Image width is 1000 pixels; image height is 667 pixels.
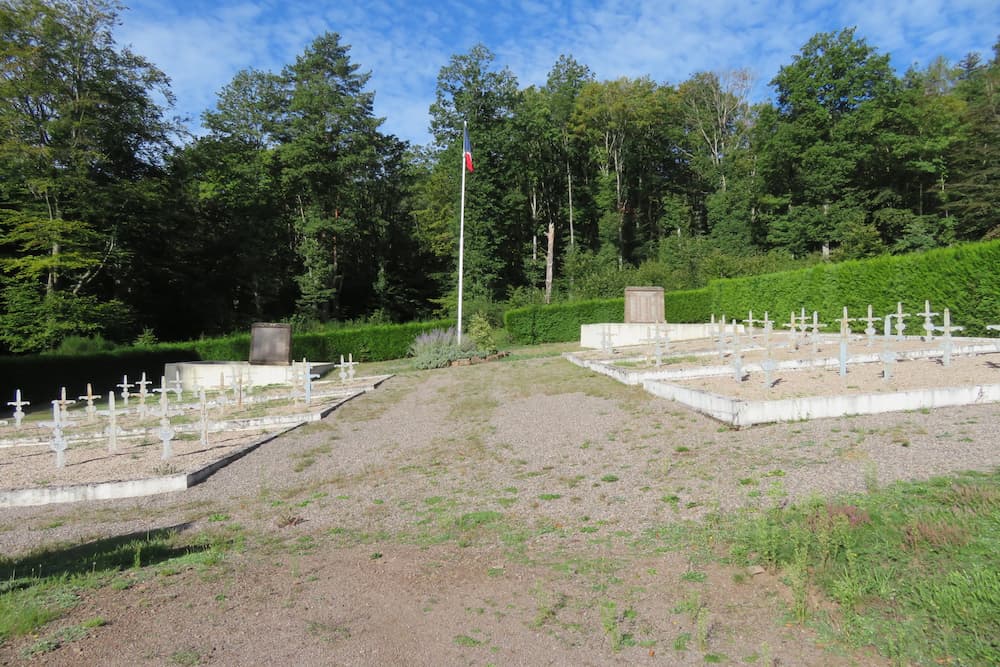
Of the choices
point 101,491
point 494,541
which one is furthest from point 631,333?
point 494,541

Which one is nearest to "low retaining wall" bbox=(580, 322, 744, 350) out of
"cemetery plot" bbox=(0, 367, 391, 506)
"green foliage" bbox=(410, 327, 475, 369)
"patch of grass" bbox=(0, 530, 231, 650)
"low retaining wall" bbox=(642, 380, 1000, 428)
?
"green foliage" bbox=(410, 327, 475, 369)

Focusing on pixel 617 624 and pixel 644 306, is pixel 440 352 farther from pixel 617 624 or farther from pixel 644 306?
pixel 617 624

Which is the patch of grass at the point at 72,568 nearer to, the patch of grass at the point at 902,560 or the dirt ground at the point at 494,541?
the dirt ground at the point at 494,541

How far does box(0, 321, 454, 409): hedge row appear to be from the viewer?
20.6 meters

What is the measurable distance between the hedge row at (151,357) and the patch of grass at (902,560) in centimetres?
2333

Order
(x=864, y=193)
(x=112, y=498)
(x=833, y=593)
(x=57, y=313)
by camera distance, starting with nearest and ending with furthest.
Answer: (x=833, y=593) < (x=112, y=498) < (x=57, y=313) < (x=864, y=193)

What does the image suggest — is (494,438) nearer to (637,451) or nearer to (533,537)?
(637,451)

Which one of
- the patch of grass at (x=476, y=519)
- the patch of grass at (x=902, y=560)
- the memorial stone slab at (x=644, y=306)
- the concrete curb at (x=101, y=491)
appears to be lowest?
the concrete curb at (x=101, y=491)

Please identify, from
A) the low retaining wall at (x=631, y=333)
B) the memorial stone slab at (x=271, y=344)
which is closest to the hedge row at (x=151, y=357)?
the memorial stone slab at (x=271, y=344)

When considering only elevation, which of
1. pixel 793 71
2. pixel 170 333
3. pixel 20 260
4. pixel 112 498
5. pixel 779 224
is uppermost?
pixel 793 71

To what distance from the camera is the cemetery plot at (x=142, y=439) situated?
8602 mm

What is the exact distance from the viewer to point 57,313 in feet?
91.6

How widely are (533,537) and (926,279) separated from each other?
16.2 meters

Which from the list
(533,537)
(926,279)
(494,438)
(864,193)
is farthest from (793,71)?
(533,537)
